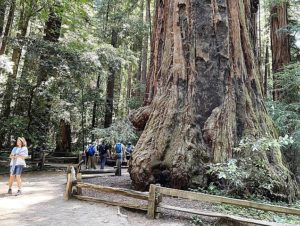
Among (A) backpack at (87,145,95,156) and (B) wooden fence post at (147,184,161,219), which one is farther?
(A) backpack at (87,145,95,156)

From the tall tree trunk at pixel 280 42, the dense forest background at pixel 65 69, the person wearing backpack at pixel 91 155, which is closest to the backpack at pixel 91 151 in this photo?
the person wearing backpack at pixel 91 155

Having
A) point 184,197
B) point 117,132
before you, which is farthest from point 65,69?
point 184,197

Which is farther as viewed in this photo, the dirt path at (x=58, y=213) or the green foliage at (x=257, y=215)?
the green foliage at (x=257, y=215)

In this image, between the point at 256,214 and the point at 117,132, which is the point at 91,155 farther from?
the point at 256,214

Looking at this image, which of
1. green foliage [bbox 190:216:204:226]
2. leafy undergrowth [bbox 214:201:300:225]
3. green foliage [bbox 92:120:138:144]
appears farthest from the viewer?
green foliage [bbox 92:120:138:144]

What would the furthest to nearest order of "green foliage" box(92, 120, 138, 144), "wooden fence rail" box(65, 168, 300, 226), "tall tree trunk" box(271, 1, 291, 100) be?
"tall tree trunk" box(271, 1, 291, 100) < "green foliage" box(92, 120, 138, 144) < "wooden fence rail" box(65, 168, 300, 226)

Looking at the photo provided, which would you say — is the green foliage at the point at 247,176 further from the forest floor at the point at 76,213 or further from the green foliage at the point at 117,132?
the green foliage at the point at 117,132

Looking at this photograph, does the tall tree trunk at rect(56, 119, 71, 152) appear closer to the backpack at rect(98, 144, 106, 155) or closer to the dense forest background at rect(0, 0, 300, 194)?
the dense forest background at rect(0, 0, 300, 194)

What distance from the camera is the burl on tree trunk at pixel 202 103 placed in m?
9.15

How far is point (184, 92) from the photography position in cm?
1001

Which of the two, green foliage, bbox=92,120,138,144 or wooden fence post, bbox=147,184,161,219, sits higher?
green foliage, bbox=92,120,138,144

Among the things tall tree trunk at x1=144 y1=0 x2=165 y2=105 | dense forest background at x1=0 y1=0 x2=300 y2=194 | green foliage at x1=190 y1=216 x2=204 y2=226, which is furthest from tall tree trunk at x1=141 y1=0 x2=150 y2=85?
green foliage at x1=190 y1=216 x2=204 y2=226

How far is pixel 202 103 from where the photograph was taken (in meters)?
9.83

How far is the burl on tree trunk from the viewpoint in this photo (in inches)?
360
